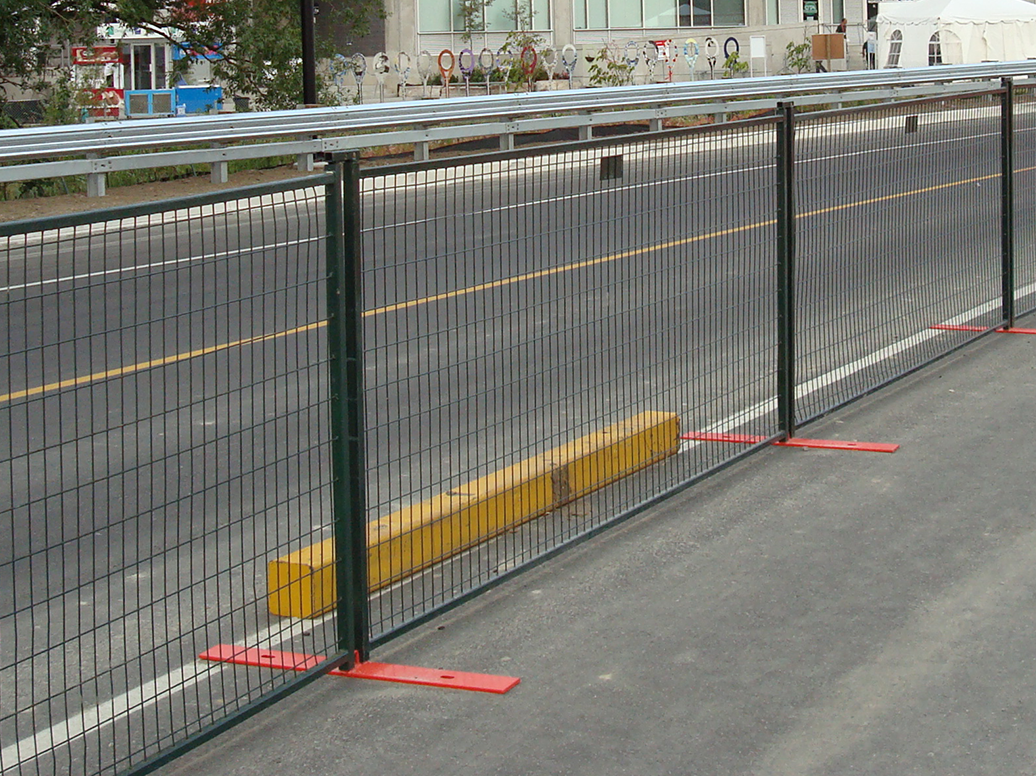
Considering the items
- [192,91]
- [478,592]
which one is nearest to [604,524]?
[478,592]

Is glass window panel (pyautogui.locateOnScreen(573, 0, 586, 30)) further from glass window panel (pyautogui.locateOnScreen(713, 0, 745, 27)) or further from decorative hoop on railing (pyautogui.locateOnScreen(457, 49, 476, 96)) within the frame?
decorative hoop on railing (pyautogui.locateOnScreen(457, 49, 476, 96))

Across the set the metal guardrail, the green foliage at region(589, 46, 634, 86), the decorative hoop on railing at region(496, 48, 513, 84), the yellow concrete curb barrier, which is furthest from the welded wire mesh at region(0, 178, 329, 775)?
the decorative hoop on railing at region(496, 48, 513, 84)

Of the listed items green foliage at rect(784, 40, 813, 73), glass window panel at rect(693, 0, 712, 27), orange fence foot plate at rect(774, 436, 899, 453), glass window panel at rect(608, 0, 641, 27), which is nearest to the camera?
orange fence foot plate at rect(774, 436, 899, 453)

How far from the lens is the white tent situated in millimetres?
42500

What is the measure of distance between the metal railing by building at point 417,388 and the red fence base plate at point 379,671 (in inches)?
2.3

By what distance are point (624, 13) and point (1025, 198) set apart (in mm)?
42841

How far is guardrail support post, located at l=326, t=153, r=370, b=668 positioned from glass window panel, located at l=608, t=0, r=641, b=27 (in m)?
49.4

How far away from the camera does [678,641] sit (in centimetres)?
517

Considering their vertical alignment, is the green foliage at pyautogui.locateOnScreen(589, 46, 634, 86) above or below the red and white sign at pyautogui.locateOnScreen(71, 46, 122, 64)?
above

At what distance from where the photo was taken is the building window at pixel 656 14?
52.4 m

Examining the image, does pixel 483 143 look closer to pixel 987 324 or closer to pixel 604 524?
pixel 987 324

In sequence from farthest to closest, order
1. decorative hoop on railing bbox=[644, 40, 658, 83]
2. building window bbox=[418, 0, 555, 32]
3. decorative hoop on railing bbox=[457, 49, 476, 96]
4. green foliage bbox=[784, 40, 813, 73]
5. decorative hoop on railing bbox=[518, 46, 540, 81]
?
building window bbox=[418, 0, 555, 32] < green foliage bbox=[784, 40, 813, 73] < decorative hoop on railing bbox=[644, 40, 658, 83] < decorative hoop on railing bbox=[457, 49, 476, 96] < decorative hoop on railing bbox=[518, 46, 540, 81]

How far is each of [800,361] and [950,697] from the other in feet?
14.9

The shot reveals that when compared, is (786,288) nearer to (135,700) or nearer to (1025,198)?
(135,700)
